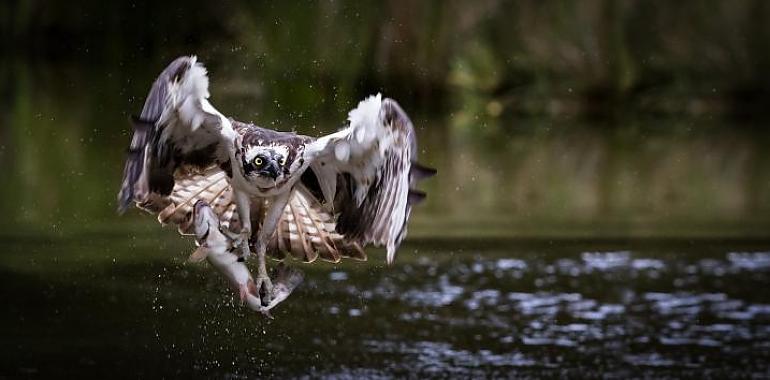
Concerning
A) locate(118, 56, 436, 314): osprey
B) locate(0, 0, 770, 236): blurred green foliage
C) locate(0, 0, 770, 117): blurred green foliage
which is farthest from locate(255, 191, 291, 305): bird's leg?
locate(0, 0, 770, 117): blurred green foliage

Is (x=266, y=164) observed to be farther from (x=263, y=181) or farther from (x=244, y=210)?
(x=244, y=210)

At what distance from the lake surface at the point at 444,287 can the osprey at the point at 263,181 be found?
132 cm

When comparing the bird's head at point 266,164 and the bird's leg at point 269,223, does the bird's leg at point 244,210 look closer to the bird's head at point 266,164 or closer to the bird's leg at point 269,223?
the bird's leg at point 269,223

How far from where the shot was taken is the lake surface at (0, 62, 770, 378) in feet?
29.8

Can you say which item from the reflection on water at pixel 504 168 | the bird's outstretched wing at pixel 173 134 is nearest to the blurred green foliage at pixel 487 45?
the reflection on water at pixel 504 168

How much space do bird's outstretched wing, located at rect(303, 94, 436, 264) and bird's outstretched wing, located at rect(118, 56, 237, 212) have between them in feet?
1.53

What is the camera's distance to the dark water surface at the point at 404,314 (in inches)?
353

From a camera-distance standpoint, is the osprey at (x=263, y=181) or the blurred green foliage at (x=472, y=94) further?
the blurred green foliage at (x=472, y=94)

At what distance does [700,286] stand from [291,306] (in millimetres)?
3185

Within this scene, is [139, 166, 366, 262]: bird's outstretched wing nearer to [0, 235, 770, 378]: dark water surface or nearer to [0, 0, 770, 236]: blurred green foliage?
[0, 235, 770, 378]: dark water surface

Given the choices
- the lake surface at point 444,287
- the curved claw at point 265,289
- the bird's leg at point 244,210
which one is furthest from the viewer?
the lake surface at point 444,287

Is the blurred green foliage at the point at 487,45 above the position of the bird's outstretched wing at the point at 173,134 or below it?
above

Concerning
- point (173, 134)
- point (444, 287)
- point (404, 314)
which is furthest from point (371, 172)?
point (444, 287)

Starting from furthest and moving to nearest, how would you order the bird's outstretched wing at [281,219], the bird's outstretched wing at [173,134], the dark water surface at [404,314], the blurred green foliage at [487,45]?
the blurred green foliage at [487,45], the dark water surface at [404,314], the bird's outstretched wing at [281,219], the bird's outstretched wing at [173,134]
